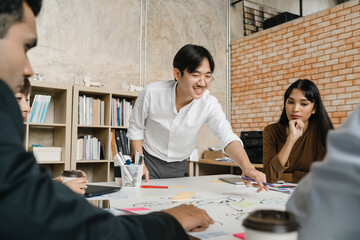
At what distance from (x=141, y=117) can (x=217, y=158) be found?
240 centimetres

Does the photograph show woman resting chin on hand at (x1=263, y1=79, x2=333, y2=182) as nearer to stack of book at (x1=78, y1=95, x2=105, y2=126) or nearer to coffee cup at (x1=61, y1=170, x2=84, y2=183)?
coffee cup at (x1=61, y1=170, x2=84, y2=183)

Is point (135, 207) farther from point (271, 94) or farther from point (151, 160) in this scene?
point (271, 94)

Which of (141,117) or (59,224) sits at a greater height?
(141,117)

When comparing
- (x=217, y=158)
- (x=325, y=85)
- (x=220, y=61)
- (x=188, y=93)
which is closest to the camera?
(x=188, y=93)

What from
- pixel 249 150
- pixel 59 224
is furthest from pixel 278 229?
pixel 249 150

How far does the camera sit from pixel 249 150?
13.3ft

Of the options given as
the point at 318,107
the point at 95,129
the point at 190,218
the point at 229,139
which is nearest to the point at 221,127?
the point at 229,139

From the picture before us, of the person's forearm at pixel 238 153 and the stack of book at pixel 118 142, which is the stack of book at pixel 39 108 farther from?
the person's forearm at pixel 238 153

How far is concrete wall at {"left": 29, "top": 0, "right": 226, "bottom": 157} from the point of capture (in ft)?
12.8

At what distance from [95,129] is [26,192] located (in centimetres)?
364

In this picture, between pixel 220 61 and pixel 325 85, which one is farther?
pixel 220 61

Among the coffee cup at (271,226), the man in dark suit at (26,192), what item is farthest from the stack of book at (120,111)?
the coffee cup at (271,226)

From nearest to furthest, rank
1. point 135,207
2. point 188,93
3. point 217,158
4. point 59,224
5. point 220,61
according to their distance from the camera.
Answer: point 59,224
point 135,207
point 188,93
point 217,158
point 220,61

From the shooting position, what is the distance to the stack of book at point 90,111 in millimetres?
3678
